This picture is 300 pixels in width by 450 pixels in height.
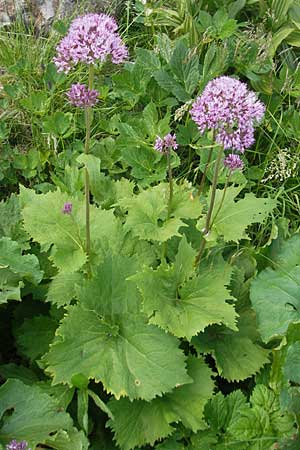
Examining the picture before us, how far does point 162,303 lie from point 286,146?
5.82 feet

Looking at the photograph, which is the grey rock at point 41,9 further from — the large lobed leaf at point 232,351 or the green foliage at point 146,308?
the large lobed leaf at point 232,351

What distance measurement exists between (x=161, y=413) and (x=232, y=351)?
40 centimetres

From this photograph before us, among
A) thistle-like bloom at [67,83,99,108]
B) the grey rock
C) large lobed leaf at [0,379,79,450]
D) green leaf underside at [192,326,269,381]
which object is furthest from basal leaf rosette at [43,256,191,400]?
the grey rock

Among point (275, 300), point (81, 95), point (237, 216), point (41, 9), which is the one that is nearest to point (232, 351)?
point (275, 300)

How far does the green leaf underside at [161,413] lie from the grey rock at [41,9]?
2.76m

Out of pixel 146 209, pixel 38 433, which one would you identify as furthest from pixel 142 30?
pixel 38 433

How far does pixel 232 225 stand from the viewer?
2473mm

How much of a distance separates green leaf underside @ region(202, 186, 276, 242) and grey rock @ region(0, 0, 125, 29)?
2144mm

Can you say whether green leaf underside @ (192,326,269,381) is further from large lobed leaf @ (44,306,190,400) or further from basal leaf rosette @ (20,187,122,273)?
basal leaf rosette @ (20,187,122,273)

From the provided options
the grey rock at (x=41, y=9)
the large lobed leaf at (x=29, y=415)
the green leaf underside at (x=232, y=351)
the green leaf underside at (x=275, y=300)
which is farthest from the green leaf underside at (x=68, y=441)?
the grey rock at (x=41, y=9)

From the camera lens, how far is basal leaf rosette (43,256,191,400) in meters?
2.21

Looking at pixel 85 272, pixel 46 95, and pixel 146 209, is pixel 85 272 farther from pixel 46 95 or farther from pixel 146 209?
pixel 46 95

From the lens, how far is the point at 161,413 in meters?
2.29

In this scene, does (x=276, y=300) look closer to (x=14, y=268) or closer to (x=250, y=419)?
(x=250, y=419)
